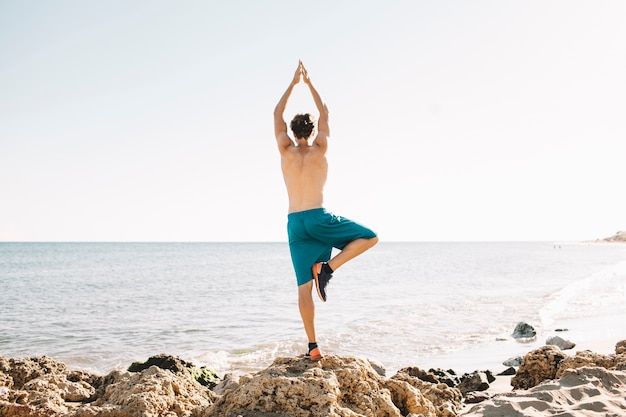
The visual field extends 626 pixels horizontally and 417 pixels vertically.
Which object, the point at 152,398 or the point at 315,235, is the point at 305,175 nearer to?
the point at 315,235

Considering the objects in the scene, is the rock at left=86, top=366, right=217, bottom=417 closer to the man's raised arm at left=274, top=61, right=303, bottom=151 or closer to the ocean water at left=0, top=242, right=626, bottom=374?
the man's raised arm at left=274, top=61, right=303, bottom=151

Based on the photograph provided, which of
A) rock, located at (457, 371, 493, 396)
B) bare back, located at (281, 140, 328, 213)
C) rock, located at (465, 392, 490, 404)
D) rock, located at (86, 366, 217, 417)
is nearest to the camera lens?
rock, located at (86, 366, 217, 417)

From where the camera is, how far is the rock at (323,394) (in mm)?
3947

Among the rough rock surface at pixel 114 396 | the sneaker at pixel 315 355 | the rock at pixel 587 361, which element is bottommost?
the rough rock surface at pixel 114 396

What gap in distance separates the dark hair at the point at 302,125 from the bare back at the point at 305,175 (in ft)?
0.48

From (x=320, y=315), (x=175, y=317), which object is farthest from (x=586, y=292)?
(x=175, y=317)

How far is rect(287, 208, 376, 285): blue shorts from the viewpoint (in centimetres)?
484

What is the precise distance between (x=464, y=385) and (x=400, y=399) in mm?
2406

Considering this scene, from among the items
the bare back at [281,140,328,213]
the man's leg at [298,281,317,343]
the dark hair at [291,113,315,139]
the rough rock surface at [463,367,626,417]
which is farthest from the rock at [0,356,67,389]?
the rough rock surface at [463,367,626,417]

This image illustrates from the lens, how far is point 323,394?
4.00m

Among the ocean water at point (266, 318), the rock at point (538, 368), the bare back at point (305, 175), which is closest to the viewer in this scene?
the bare back at point (305, 175)

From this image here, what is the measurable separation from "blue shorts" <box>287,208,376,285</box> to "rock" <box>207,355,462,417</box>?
85 cm

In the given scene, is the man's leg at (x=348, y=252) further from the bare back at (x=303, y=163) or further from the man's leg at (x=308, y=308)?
the bare back at (x=303, y=163)

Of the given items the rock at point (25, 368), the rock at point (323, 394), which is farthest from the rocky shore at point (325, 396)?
the rock at point (25, 368)
